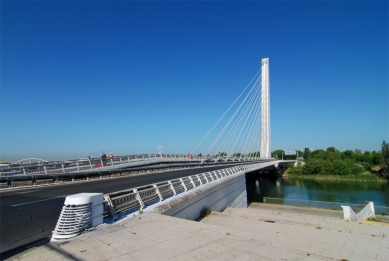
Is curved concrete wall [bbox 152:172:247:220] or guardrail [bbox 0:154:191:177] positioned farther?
guardrail [bbox 0:154:191:177]

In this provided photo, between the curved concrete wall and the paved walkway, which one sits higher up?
the paved walkway

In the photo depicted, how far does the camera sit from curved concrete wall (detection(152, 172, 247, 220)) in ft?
28.4

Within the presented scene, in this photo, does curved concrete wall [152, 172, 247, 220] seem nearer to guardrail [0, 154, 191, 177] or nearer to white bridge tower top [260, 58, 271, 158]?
guardrail [0, 154, 191, 177]

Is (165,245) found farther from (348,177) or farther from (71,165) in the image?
(348,177)

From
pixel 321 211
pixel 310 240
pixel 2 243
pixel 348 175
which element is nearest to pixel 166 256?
pixel 2 243

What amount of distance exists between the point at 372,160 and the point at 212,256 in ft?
401

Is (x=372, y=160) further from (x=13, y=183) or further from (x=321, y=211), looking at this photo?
(x=13, y=183)

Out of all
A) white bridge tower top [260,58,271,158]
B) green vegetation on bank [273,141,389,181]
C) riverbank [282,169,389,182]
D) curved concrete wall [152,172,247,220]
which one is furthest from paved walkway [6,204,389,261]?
green vegetation on bank [273,141,389,181]

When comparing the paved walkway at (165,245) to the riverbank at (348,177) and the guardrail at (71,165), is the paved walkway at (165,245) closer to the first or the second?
the guardrail at (71,165)

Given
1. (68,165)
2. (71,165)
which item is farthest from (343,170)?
(68,165)

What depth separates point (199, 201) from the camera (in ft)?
39.6

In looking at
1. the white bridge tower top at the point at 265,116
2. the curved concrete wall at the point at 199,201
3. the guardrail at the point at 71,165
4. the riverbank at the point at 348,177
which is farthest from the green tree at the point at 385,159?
the curved concrete wall at the point at 199,201

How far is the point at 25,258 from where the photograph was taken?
4.19 metres

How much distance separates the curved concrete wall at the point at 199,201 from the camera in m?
8.66
